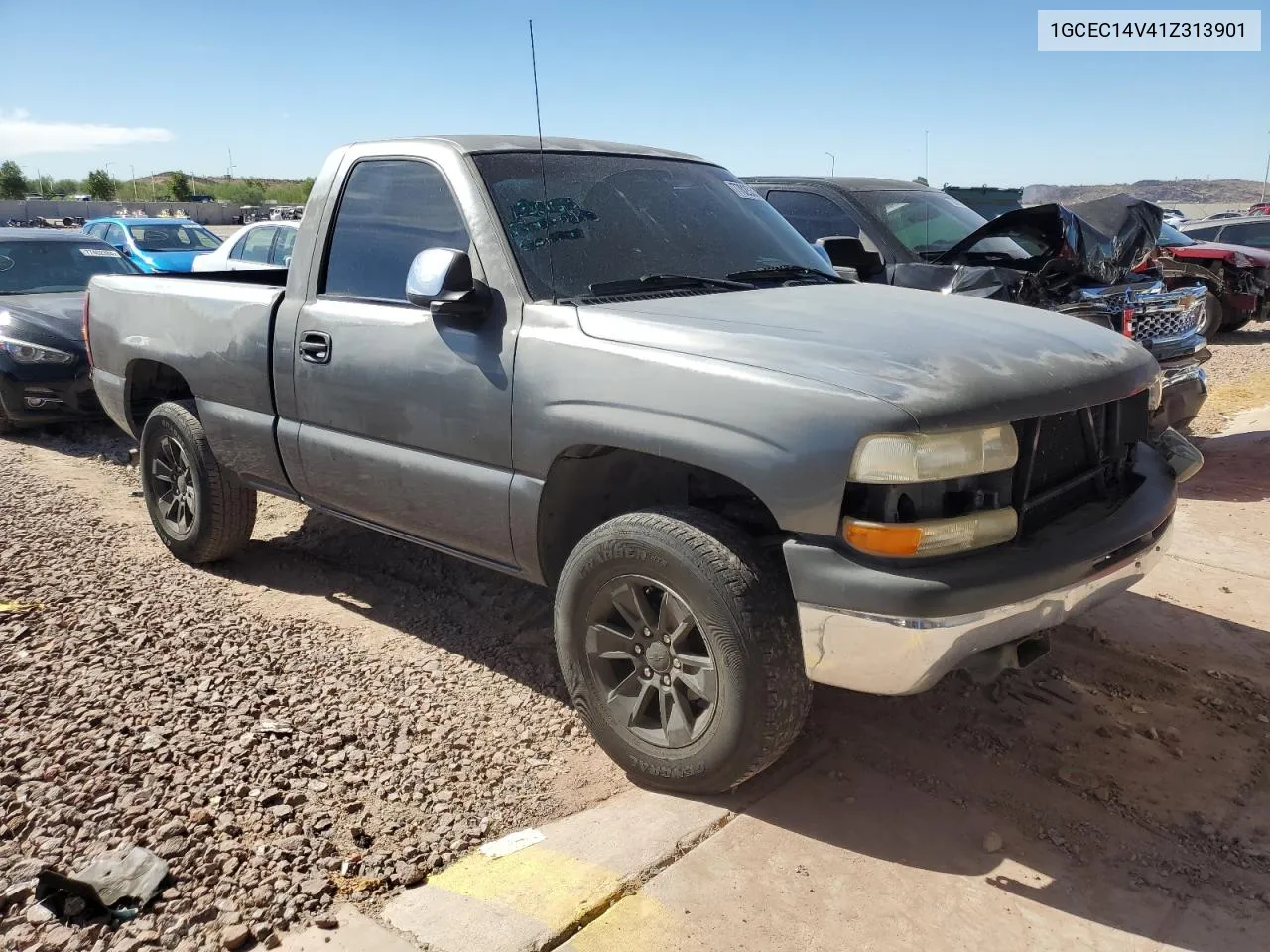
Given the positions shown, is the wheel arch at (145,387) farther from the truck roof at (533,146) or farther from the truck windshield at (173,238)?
the truck windshield at (173,238)

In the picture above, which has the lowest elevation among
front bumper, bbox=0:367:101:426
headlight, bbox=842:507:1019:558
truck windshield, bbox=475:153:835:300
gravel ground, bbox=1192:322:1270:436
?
gravel ground, bbox=1192:322:1270:436

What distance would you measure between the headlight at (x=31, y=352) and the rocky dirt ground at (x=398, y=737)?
3353 mm

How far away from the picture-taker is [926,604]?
2439 mm

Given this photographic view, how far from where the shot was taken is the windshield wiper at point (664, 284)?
337 cm

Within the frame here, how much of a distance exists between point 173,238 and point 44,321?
798cm

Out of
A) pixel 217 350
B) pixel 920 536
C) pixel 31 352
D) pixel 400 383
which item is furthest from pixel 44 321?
pixel 920 536

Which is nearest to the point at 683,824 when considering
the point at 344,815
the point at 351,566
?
the point at 344,815

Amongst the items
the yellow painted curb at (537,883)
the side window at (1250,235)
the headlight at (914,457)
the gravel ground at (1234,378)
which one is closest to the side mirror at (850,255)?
the headlight at (914,457)

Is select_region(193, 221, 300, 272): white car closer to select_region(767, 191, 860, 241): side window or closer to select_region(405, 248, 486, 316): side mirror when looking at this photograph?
select_region(767, 191, 860, 241): side window

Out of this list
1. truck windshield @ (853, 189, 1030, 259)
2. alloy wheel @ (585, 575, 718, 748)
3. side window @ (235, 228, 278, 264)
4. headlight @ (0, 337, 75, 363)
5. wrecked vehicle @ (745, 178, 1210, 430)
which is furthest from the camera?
side window @ (235, 228, 278, 264)

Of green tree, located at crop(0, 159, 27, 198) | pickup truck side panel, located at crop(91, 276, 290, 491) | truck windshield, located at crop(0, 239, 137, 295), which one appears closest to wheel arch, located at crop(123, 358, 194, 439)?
pickup truck side panel, located at crop(91, 276, 290, 491)

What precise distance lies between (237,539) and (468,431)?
2.11 meters

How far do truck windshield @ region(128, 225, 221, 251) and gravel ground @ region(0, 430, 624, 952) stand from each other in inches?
455

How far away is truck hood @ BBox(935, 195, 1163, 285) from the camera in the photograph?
6.27 meters
